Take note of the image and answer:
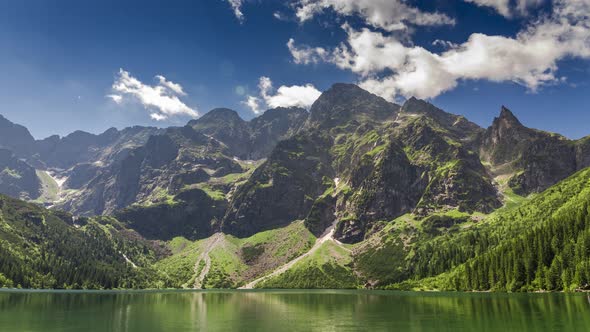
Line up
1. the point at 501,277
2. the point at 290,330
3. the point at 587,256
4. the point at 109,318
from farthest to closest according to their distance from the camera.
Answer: the point at 501,277, the point at 587,256, the point at 109,318, the point at 290,330

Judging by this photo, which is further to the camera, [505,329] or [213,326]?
[213,326]

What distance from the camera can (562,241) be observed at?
586 feet

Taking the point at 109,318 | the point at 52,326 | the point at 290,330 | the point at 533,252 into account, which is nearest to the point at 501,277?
the point at 533,252

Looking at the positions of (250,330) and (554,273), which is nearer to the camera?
(250,330)

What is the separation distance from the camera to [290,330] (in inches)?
2943

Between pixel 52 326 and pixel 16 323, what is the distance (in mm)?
9892

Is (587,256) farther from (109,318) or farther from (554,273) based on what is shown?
(109,318)

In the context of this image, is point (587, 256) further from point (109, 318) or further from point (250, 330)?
point (109, 318)

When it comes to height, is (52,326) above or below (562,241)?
below

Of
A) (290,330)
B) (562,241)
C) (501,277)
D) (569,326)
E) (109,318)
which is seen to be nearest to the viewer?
(569,326)

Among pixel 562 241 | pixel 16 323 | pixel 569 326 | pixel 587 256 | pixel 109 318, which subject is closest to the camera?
pixel 569 326

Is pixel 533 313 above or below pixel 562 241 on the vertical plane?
below

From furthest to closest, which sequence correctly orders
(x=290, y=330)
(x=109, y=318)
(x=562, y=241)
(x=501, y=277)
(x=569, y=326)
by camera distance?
1. (x=501, y=277)
2. (x=562, y=241)
3. (x=109, y=318)
4. (x=290, y=330)
5. (x=569, y=326)

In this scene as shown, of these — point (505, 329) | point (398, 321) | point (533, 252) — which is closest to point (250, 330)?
point (398, 321)
